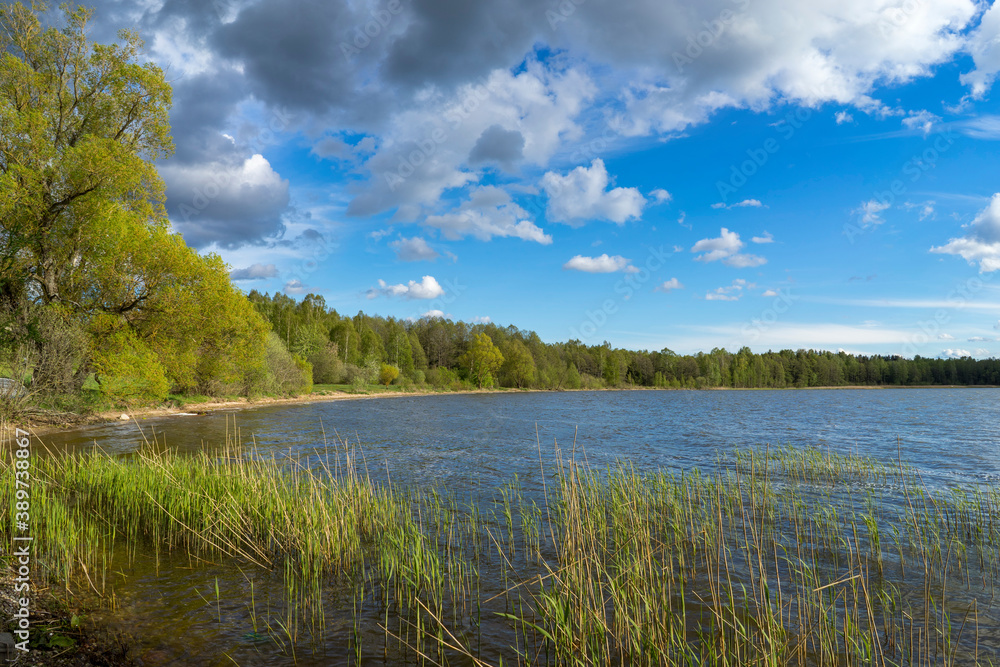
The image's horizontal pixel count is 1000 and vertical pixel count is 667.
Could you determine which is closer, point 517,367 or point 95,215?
point 95,215

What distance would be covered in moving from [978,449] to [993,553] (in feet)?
61.7

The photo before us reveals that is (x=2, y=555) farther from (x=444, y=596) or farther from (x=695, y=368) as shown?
(x=695, y=368)

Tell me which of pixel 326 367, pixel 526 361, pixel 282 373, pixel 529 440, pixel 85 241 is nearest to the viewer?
pixel 85 241

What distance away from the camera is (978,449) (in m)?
22.5

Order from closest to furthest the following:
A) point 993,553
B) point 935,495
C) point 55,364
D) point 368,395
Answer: point 993,553 → point 935,495 → point 55,364 → point 368,395

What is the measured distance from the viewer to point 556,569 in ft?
26.2

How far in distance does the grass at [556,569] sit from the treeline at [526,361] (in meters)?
65.2

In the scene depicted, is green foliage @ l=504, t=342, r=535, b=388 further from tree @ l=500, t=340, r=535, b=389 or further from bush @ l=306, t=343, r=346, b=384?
bush @ l=306, t=343, r=346, b=384

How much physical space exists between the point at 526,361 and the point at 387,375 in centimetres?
3226

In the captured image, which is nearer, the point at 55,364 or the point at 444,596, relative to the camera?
the point at 444,596

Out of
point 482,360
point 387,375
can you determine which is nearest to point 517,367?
point 482,360

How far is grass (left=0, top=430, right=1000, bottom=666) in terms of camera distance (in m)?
5.02

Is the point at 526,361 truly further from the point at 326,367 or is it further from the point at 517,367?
the point at 326,367

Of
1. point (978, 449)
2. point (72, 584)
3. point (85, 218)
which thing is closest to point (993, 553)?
point (72, 584)
